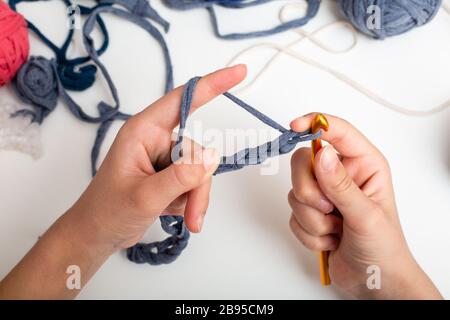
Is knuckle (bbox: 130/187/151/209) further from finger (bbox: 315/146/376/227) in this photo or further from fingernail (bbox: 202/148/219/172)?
finger (bbox: 315/146/376/227)

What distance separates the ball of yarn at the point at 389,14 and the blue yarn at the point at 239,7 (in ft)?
0.21

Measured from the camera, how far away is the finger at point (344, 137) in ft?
2.11

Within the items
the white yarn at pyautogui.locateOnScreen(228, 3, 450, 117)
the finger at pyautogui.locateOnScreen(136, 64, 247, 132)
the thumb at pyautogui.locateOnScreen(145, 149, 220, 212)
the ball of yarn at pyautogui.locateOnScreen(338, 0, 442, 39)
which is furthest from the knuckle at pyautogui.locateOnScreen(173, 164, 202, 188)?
the ball of yarn at pyautogui.locateOnScreen(338, 0, 442, 39)

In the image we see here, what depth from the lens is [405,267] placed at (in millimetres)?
683

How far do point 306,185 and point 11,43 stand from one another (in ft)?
1.73

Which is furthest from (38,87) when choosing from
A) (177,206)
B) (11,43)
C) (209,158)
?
(209,158)

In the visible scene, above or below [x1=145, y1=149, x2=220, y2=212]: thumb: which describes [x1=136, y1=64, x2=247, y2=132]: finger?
above

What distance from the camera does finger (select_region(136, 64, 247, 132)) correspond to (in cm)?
61

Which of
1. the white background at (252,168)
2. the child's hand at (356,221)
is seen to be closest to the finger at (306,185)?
the child's hand at (356,221)

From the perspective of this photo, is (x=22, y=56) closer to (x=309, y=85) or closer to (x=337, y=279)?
(x=309, y=85)

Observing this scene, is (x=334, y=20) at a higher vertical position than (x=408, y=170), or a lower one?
higher

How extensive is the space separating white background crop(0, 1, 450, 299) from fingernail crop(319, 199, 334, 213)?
107 millimetres
